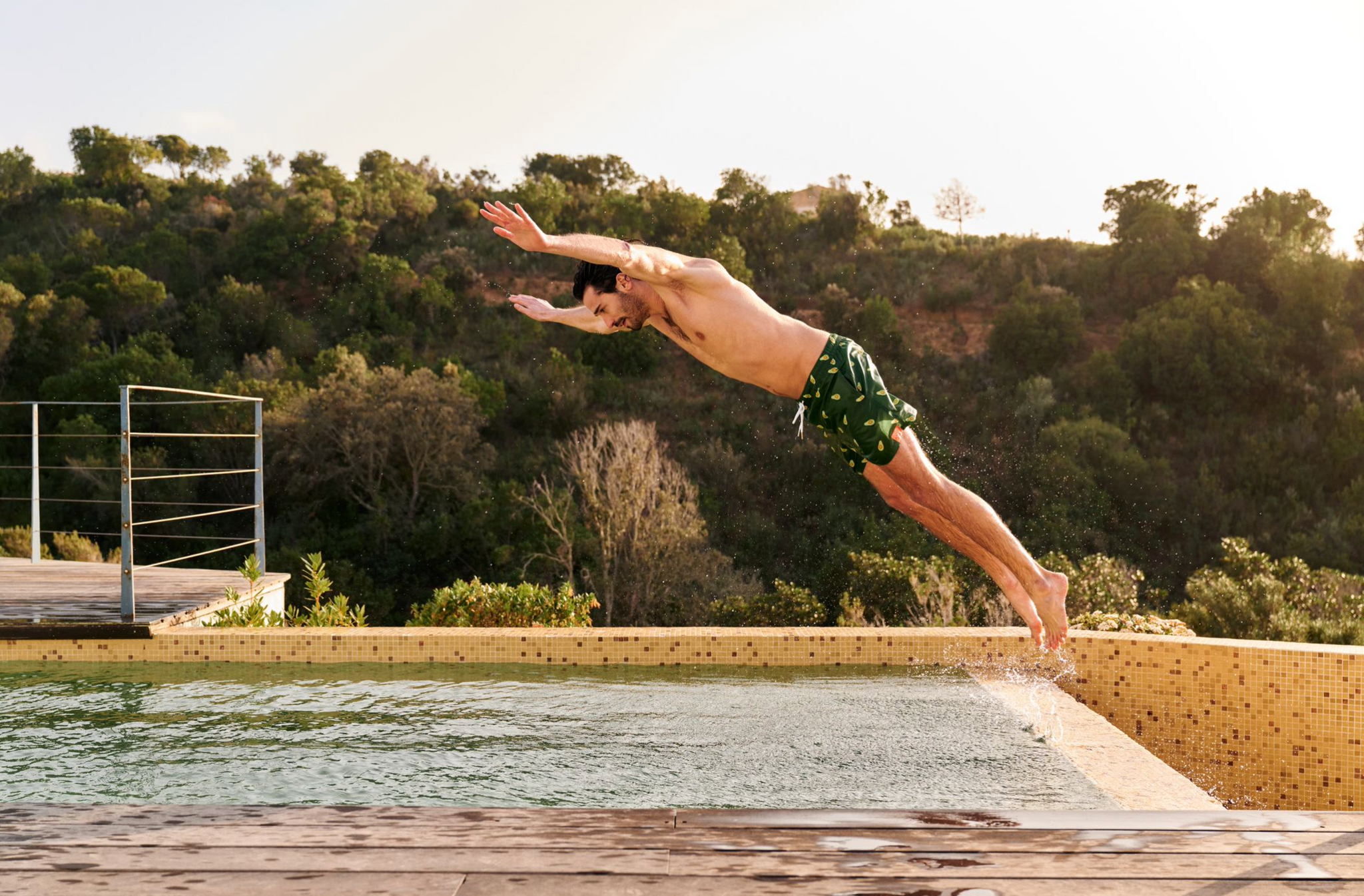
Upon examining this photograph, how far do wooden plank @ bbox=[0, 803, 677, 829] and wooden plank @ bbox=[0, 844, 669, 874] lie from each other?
0.13 m

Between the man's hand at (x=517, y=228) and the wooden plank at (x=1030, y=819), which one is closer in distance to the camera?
the wooden plank at (x=1030, y=819)

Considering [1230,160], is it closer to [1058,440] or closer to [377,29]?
[1058,440]

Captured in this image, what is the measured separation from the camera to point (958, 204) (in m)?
26.2

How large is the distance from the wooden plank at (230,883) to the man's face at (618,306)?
1.94 m

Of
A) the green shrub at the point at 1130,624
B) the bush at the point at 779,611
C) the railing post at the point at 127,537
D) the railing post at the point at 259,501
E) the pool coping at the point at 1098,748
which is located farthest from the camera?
the bush at the point at 779,611

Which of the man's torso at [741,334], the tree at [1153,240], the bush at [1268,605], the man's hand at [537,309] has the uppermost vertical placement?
the tree at [1153,240]

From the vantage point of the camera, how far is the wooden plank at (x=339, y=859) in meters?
1.73

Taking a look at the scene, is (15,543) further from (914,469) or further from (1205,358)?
(1205,358)

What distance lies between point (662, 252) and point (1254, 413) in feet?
64.0

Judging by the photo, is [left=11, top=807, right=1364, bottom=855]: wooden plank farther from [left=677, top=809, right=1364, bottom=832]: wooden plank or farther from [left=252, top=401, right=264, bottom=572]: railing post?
[left=252, top=401, right=264, bottom=572]: railing post

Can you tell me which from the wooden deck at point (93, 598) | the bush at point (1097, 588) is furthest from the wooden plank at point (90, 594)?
the bush at point (1097, 588)

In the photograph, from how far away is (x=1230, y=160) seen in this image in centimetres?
1769

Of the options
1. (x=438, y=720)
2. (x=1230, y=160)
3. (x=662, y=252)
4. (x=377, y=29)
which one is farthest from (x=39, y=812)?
(x=1230, y=160)

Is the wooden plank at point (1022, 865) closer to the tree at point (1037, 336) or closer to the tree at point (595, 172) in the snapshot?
the tree at point (1037, 336)
